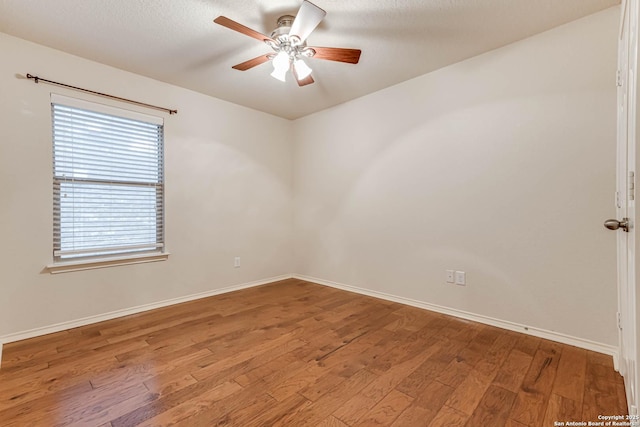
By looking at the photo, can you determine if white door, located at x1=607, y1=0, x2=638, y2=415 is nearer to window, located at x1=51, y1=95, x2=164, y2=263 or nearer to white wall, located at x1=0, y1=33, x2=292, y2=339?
white wall, located at x1=0, y1=33, x2=292, y2=339

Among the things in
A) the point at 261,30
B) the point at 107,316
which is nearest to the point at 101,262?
the point at 107,316

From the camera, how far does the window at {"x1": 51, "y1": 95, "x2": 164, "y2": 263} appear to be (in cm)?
254

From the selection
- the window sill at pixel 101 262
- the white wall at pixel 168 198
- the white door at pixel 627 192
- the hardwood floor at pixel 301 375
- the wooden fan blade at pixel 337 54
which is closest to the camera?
the white door at pixel 627 192

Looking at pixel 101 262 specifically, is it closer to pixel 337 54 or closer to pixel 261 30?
pixel 261 30

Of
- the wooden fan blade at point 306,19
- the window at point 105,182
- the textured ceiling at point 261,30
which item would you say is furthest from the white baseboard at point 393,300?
the wooden fan blade at point 306,19

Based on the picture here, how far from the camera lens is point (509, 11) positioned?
2.03 metres

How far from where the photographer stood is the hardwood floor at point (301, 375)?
4.76 feet

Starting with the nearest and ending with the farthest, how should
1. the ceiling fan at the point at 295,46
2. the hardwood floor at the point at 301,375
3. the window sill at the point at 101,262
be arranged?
the hardwood floor at the point at 301,375 → the ceiling fan at the point at 295,46 → the window sill at the point at 101,262

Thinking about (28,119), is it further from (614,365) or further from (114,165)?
(614,365)

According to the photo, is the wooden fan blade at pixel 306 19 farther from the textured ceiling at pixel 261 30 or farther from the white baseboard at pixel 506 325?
the white baseboard at pixel 506 325

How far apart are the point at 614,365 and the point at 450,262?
1.24 m

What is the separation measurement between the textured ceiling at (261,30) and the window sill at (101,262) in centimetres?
185

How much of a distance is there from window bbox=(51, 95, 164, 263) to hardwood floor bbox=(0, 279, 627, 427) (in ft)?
2.56

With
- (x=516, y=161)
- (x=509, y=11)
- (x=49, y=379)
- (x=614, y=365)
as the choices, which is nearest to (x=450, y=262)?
(x=516, y=161)
